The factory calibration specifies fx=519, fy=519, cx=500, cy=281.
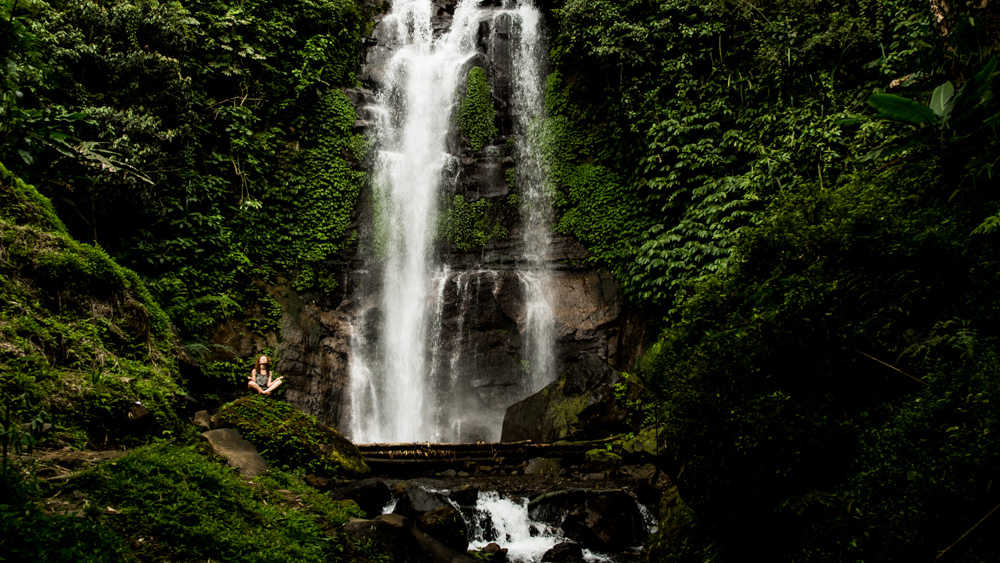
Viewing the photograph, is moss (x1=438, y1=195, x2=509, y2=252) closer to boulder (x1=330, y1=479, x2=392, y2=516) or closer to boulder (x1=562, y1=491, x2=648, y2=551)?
boulder (x1=562, y1=491, x2=648, y2=551)

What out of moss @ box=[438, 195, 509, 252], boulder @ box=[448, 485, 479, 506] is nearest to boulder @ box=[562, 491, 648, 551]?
boulder @ box=[448, 485, 479, 506]

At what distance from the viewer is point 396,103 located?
15.6m

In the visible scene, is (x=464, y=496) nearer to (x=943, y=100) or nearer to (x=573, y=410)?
(x=573, y=410)

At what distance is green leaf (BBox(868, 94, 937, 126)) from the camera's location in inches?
125

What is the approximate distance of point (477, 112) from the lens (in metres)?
15.2

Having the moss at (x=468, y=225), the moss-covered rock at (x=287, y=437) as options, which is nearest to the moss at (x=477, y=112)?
the moss at (x=468, y=225)

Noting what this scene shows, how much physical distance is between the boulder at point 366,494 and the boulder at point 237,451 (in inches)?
36.3

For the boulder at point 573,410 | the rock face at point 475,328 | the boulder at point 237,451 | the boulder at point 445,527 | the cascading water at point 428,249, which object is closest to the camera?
the boulder at point 237,451

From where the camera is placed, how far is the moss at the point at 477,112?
15.0 m

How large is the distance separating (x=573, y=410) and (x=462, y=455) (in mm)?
2321

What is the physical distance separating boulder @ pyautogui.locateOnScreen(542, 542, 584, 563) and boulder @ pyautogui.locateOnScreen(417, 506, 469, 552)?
105cm

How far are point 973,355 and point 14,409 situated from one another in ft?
18.5

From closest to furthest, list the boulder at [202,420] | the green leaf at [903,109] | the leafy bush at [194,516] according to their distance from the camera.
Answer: the leafy bush at [194,516], the green leaf at [903,109], the boulder at [202,420]

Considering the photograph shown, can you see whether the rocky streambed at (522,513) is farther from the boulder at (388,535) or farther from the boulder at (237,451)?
the boulder at (237,451)
